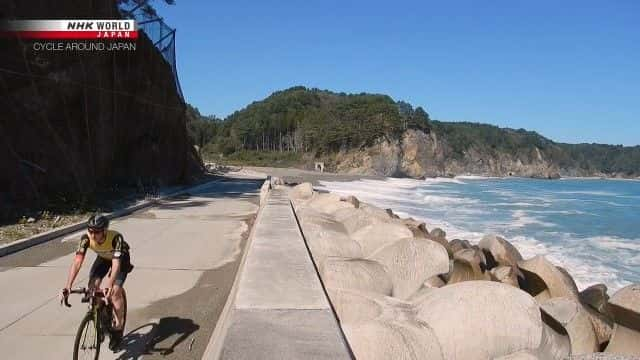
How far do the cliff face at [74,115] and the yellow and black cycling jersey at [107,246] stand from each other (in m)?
8.91

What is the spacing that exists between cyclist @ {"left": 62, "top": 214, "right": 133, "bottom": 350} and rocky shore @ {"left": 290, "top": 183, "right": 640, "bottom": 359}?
2.14 meters

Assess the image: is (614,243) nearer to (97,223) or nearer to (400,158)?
(97,223)

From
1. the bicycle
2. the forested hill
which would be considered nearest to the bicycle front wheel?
the bicycle

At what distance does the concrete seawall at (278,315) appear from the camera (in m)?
3.86

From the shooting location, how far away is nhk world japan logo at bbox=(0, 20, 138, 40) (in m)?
13.8

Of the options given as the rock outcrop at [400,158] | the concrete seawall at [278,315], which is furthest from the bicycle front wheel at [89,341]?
the rock outcrop at [400,158]

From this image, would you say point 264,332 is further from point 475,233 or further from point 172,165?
point 172,165

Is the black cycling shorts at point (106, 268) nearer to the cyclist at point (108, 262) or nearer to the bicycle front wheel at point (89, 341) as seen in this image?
the cyclist at point (108, 262)

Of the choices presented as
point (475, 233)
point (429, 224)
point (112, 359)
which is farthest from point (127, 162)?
point (112, 359)

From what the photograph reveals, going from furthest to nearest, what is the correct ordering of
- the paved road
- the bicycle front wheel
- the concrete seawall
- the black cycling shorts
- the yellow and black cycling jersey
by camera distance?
the paved road → the black cycling shorts → the yellow and black cycling jersey → the bicycle front wheel → the concrete seawall

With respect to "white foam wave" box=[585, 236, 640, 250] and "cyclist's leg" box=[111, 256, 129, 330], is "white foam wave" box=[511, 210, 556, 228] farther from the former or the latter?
"cyclist's leg" box=[111, 256, 129, 330]

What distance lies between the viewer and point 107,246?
470 cm

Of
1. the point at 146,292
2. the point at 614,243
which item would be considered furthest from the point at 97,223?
the point at 614,243

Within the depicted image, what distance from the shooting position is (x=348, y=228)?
11.4 meters
